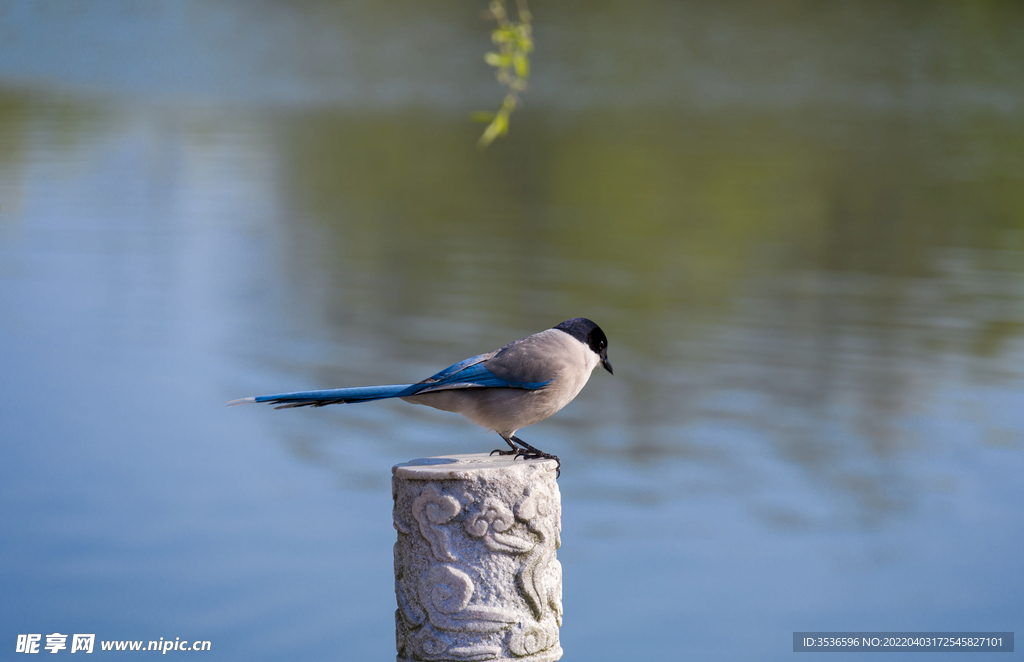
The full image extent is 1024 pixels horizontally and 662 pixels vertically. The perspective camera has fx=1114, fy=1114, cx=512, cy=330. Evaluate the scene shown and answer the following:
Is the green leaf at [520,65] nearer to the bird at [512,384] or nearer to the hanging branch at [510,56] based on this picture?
the hanging branch at [510,56]

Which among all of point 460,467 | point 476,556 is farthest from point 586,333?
point 476,556

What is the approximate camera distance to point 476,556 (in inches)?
162

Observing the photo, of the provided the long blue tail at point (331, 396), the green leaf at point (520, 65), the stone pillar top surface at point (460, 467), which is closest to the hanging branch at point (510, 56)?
the green leaf at point (520, 65)

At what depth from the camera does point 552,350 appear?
4.15 metres

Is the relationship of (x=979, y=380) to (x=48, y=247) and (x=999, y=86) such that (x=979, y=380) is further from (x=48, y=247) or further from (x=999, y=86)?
(x=999, y=86)

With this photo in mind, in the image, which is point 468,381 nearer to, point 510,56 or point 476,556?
point 476,556

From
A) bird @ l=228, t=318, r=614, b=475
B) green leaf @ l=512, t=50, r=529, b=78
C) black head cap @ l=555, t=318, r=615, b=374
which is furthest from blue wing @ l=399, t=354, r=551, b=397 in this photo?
green leaf @ l=512, t=50, r=529, b=78

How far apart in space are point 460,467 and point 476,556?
34cm

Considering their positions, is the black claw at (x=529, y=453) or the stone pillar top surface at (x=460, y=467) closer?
the stone pillar top surface at (x=460, y=467)

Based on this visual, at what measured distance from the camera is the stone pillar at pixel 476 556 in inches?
160

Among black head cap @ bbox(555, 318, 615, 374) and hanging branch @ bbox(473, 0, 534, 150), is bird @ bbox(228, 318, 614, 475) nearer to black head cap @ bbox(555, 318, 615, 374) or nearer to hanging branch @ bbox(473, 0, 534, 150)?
black head cap @ bbox(555, 318, 615, 374)

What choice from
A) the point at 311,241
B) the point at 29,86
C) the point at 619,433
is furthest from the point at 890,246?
the point at 29,86

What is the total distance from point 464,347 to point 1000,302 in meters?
8.57

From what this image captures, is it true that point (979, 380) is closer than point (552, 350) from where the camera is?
No
